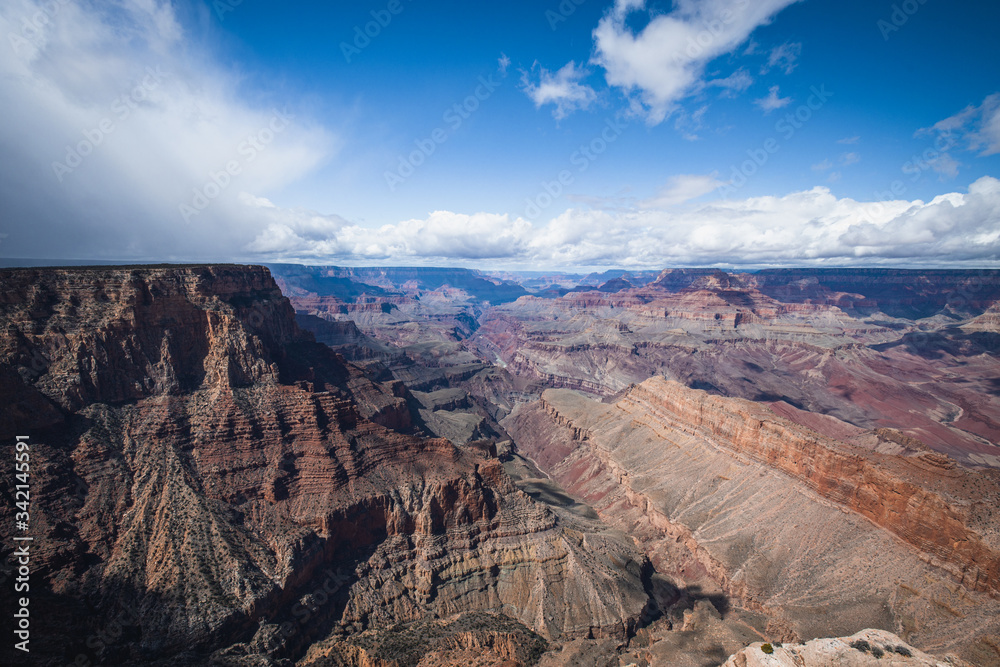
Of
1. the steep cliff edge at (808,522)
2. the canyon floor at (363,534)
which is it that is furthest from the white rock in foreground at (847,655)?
the steep cliff edge at (808,522)

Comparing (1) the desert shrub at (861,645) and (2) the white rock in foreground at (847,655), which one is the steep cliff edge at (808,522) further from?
(1) the desert shrub at (861,645)

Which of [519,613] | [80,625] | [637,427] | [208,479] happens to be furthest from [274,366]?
[637,427]

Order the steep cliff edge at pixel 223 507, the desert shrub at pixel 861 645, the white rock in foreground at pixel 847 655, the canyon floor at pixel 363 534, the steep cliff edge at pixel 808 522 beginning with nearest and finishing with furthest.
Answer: the white rock in foreground at pixel 847 655 → the desert shrub at pixel 861 645 → the steep cliff edge at pixel 223 507 → the canyon floor at pixel 363 534 → the steep cliff edge at pixel 808 522

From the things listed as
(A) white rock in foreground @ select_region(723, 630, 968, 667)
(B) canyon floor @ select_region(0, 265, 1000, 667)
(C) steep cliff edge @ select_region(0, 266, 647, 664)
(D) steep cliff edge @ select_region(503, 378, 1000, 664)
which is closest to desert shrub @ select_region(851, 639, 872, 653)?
(A) white rock in foreground @ select_region(723, 630, 968, 667)

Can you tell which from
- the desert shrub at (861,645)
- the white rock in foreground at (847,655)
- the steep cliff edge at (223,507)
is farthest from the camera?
the steep cliff edge at (223,507)

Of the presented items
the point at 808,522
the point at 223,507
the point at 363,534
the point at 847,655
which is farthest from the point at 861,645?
the point at 223,507
